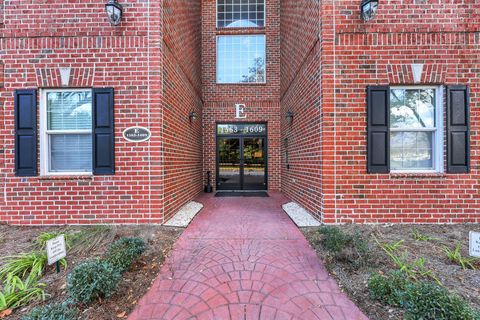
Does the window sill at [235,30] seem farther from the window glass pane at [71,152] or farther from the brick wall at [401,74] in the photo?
the window glass pane at [71,152]

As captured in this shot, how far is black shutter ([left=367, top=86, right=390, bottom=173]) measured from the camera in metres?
3.62

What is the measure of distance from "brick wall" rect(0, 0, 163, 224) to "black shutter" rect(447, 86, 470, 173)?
4.86m

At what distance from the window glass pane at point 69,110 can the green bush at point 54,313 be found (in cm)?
298

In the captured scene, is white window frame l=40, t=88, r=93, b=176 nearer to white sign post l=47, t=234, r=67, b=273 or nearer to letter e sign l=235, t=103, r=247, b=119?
white sign post l=47, t=234, r=67, b=273

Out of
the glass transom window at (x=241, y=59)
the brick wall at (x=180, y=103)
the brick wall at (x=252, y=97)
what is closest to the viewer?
the brick wall at (x=180, y=103)

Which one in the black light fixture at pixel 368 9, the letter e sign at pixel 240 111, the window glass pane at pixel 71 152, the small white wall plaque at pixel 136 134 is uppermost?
the black light fixture at pixel 368 9

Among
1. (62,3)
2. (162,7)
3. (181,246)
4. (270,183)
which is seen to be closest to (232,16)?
(162,7)

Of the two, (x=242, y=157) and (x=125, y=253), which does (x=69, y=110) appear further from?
(x=242, y=157)

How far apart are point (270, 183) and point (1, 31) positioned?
7099mm

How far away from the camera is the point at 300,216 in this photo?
4.13 metres

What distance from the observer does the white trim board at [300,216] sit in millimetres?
3719

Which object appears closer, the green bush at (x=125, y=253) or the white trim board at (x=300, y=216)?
the green bush at (x=125, y=253)

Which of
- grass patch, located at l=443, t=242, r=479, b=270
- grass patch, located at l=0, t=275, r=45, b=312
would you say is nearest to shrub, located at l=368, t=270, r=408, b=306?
grass patch, located at l=443, t=242, r=479, b=270

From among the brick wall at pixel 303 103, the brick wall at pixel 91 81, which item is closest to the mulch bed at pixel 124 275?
the brick wall at pixel 91 81
